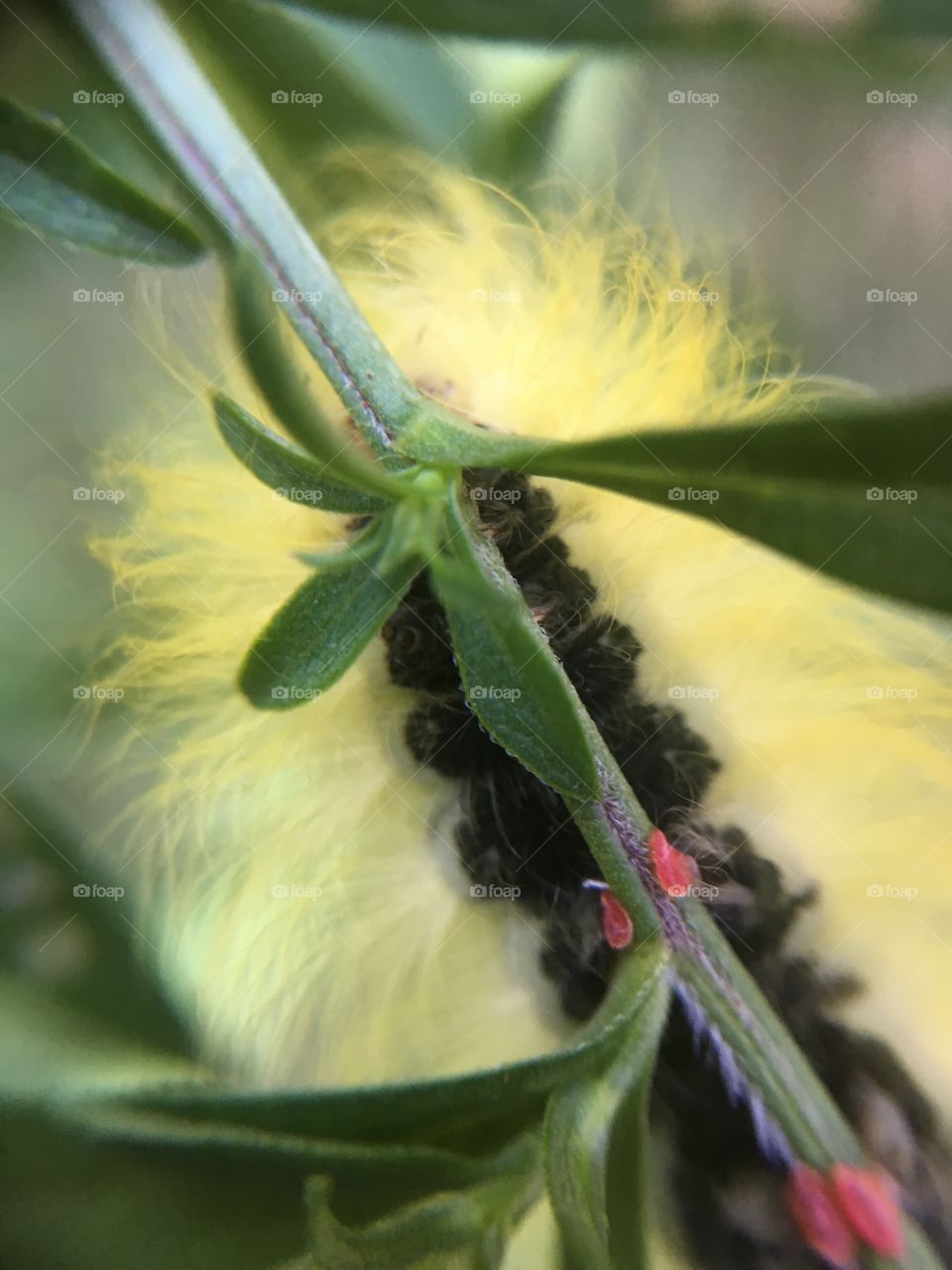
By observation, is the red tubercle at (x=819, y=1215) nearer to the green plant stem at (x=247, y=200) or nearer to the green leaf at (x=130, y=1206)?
the green leaf at (x=130, y=1206)

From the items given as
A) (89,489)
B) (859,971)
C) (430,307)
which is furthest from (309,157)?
(859,971)

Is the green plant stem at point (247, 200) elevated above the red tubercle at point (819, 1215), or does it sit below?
above

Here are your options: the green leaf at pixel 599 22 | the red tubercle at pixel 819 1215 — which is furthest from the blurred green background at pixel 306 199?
the red tubercle at pixel 819 1215

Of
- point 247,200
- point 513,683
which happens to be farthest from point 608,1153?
point 247,200

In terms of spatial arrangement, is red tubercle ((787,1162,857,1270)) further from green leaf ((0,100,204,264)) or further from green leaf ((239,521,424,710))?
green leaf ((0,100,204,264))

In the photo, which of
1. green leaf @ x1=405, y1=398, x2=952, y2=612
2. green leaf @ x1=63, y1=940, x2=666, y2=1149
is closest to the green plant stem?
green leaf @ x1=405, y1=398, x2=952, y2=612

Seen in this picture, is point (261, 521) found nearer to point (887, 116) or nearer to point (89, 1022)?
point (89, 1022)
